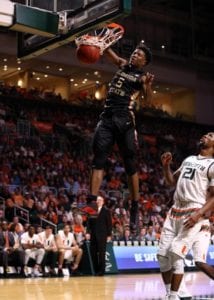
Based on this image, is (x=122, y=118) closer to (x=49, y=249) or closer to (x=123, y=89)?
(x=123, y=89)

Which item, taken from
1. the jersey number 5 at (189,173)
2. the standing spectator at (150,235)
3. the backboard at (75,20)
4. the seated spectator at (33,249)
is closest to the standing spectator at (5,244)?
the seated spectator at (33,249)

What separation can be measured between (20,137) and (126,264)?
10.2 meters

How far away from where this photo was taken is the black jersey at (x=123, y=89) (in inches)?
308

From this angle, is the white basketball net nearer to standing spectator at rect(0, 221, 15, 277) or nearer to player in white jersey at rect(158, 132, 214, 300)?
player in white jersey at rect(158, 132, 214, 300)

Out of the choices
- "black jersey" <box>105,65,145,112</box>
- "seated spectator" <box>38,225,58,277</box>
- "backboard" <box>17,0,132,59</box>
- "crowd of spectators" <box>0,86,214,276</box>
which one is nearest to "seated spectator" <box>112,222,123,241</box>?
"crowd of spectators" <box>0,86,214,276</box>

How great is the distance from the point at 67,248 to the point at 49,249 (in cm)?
50

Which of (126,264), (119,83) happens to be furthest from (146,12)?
(119,83)

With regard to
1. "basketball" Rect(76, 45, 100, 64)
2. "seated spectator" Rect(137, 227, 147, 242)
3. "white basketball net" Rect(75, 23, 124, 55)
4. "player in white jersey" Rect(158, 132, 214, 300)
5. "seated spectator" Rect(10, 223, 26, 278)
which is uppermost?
"white basketball net" Rect(75, 23, 124, 55)

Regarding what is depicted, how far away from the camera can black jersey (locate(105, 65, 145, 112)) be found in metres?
7.81

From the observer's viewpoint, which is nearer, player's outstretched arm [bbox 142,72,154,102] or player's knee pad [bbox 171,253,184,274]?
player's outstretched arm [bbox 142,72,154,102]

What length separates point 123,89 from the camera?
783 cm

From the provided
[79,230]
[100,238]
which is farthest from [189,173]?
[79,230]

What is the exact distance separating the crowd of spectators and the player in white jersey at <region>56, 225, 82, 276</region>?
2.01ft

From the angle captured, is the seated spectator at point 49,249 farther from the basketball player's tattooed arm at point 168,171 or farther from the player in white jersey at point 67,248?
the basketball player's tattooed arm at point 168,171
